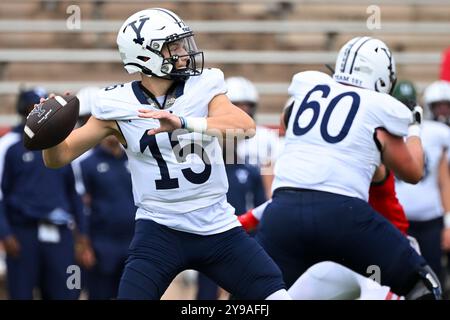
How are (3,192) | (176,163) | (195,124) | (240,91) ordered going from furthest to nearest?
1. (240,91)
2. (3,192)
3. (176,163)
4. (195,124)

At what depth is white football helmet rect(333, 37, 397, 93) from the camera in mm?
5031

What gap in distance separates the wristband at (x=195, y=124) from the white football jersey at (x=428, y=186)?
3.03 m

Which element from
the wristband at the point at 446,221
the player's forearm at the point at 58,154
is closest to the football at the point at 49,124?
the player's forearm at the point at 58,154

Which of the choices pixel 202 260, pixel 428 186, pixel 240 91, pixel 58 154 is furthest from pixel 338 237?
pixel 240 91

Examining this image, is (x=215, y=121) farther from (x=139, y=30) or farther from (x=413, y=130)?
(x=413, y=130)

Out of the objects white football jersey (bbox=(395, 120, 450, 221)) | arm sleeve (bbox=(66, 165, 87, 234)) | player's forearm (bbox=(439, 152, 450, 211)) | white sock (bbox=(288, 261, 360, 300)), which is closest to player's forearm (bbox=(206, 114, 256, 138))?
white sock (bbox=(288, 261, 360, 300))

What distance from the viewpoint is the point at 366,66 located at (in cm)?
503

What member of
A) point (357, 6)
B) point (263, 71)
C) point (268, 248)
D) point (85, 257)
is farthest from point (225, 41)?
point (268, 248)

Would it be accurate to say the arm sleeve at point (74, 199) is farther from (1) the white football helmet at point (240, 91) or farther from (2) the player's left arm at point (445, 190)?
(2) the player's left arm at point (445, 190)

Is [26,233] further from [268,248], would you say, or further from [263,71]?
[263,71]

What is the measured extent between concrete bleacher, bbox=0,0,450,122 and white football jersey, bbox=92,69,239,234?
5638 millimetres

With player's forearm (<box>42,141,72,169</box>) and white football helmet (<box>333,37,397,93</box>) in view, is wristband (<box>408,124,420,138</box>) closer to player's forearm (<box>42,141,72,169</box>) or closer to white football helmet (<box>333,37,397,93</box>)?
white football helmet (<box>333,37,397,93</box>)

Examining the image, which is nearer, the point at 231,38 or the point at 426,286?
the point at 426,286

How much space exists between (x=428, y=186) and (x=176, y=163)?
3143 millimetres
